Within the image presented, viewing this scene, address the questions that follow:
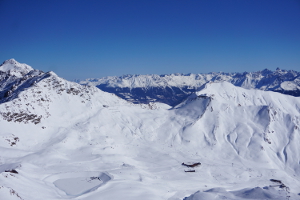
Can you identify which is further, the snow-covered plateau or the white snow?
the white snow

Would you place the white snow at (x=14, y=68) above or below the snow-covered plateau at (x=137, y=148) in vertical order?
above

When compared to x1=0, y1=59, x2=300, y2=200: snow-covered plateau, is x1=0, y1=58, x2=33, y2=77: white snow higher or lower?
higher

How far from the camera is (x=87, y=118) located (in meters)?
63.9

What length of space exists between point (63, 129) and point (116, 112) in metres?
19.2

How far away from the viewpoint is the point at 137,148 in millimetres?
56062

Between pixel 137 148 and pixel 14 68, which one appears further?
pixel 14 68

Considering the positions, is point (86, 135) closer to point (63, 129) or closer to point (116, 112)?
point (63, 129)

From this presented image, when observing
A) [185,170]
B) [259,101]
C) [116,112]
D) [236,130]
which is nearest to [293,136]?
[236,130]

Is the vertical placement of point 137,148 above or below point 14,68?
below

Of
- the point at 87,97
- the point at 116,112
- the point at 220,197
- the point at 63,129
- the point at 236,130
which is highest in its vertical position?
the point at 87,97

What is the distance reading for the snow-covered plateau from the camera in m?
31.6

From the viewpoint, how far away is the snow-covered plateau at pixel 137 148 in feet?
104

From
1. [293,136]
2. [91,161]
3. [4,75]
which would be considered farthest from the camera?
[4,75]

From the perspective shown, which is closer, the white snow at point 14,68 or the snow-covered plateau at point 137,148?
the snow-covered plateau at point 137,148
